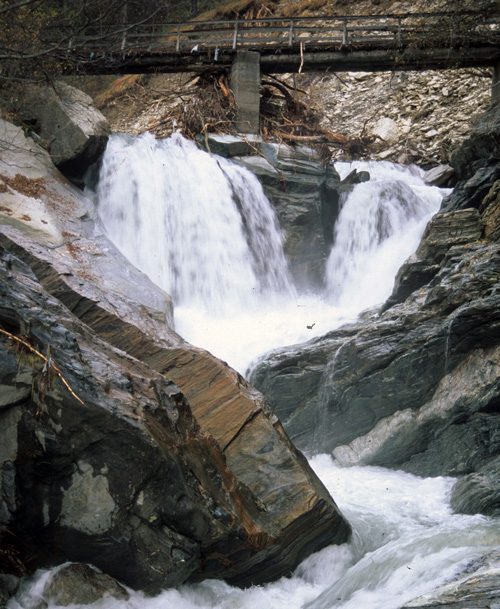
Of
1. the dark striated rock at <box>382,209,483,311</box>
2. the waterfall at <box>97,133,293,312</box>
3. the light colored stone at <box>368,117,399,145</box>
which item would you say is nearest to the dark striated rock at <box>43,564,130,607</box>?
the dark striated rock at <box>382,209,483,311</box>

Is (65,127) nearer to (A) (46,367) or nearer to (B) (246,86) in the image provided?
(B) (246,86)

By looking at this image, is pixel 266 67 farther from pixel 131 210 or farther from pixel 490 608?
pixel 490 608

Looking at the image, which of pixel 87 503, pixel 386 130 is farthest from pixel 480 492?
pixel 386 130

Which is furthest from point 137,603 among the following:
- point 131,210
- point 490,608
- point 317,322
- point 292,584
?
point 131,210

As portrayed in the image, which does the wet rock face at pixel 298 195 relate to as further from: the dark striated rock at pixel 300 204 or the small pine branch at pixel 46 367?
the small pine branch at pixel 46 367

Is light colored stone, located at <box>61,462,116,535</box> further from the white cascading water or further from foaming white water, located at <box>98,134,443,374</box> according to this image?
foaming white water, located at <box>98,134,443,374</box>

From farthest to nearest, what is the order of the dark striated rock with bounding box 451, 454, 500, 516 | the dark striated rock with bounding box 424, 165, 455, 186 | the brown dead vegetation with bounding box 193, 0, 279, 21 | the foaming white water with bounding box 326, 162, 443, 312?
the brown dead vegetation with bounding box 193, 0, 279, 21 < the dark striated rock with bounding box 424, 165, 455, 186 < the foaming white water with bounding box 326, 162, 443, 312 < the dark striated rock with bounding box 451, 454, 500, 516

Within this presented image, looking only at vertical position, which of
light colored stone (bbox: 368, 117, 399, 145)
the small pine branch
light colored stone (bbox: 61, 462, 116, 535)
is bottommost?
light colored stone (bbox: 61, 462, 116, 535)

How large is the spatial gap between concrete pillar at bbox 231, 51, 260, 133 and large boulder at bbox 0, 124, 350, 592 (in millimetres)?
10206

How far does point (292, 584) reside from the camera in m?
4.34

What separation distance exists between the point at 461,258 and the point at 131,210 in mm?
6570

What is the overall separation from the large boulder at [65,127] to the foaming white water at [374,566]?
8207 mm

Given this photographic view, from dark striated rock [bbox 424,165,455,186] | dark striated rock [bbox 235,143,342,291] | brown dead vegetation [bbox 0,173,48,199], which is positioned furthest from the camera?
dark striated rock [bbox 424,165,455,186]

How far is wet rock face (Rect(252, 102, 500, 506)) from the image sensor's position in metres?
6.14
